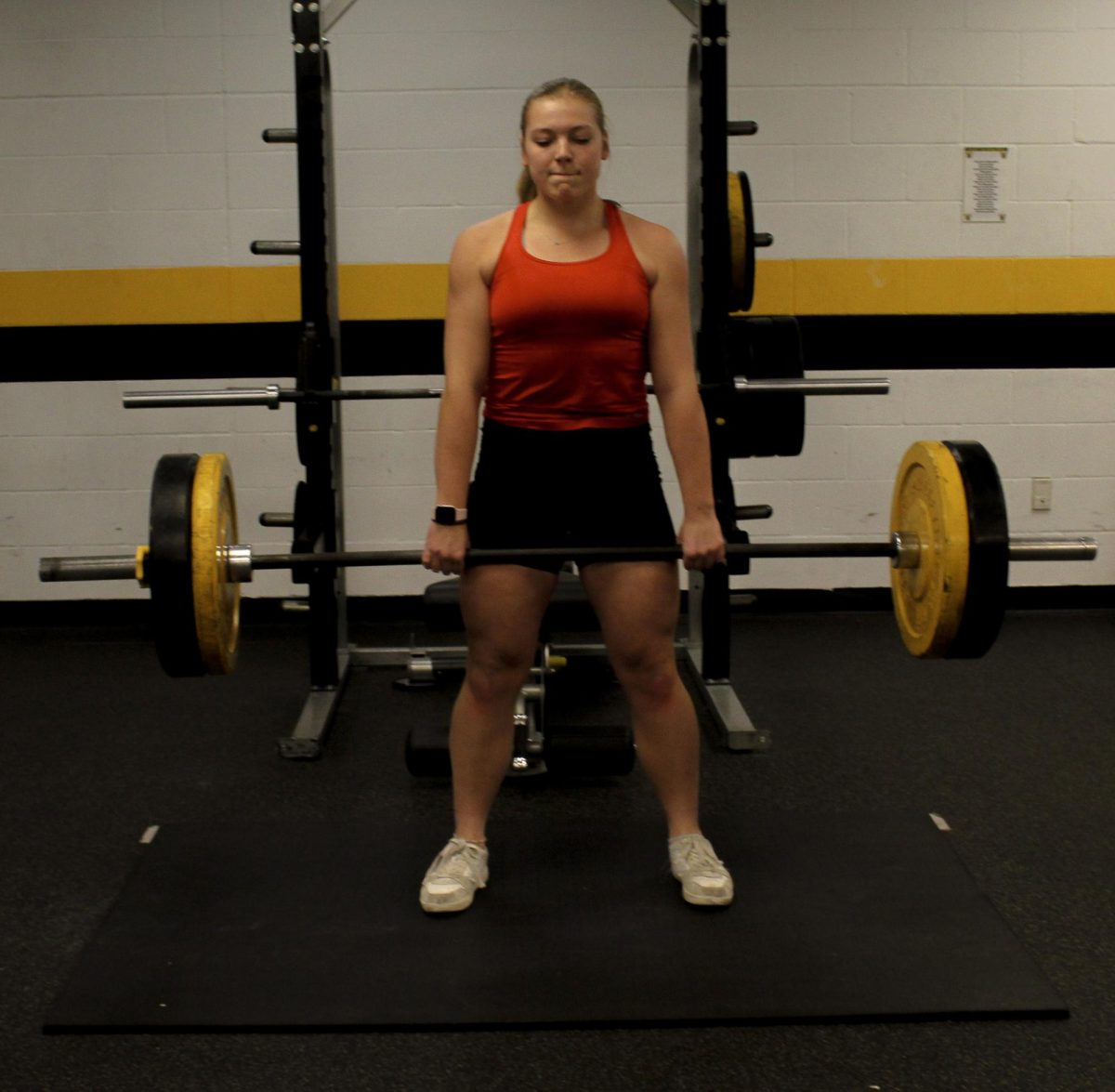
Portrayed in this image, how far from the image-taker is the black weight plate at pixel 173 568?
1861 millimetres

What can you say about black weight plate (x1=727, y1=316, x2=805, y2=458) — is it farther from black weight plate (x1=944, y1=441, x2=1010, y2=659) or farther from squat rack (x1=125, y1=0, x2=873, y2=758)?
black weight plate (x1=944, y1=441, x2=1010, y2=659)

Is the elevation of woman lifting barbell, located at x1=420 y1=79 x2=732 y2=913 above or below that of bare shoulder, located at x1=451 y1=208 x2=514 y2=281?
below

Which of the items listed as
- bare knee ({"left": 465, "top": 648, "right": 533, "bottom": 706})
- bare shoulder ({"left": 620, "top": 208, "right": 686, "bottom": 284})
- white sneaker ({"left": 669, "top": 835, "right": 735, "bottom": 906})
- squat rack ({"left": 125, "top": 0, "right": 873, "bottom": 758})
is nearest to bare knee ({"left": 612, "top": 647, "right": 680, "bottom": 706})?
bare knee ({"left": 465, "top": 648, "right": 533, "bottom": 706})

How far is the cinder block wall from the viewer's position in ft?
12.6

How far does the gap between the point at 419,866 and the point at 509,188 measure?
2266 mm

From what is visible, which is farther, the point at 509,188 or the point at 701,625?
the point at 509,188

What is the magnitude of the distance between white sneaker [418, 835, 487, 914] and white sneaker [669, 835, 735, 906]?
Answer: 32cm

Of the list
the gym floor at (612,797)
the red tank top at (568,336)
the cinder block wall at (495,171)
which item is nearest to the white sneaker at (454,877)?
the gym floor at (612,797)

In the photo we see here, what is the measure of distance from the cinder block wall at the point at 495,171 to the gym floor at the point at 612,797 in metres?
0.53

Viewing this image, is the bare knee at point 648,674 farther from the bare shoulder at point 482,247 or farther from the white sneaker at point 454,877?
the bare shoulder at point 482,247

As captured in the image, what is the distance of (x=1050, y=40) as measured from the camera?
Answer: 3867 millimetres

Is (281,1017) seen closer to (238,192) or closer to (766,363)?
(766,363)

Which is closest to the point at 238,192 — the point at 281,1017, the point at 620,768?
the point at 620,768

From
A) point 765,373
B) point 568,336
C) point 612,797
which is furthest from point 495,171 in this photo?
point 568,336
